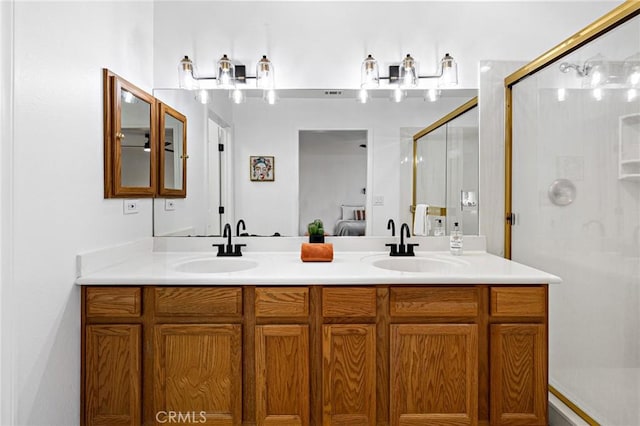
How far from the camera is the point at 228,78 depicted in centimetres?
222

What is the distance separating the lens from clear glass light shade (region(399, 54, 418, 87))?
2205 mm

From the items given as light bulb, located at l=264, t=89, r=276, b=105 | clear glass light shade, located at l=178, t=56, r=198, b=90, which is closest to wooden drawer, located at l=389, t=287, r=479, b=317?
light bulb, located at l=264, t=89, r=276, b=105

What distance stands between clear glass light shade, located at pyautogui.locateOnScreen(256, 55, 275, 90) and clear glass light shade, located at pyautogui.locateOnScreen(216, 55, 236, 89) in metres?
0.16

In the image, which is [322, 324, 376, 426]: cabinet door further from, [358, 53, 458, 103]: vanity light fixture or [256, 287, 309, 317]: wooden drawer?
[358, 53, 458, 103]: vanity light fixture

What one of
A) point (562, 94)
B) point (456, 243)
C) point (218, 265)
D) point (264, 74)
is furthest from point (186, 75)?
point (562, 94)

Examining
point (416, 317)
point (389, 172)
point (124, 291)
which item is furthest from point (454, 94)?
point (124, 291)

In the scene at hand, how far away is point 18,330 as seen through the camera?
1288mm

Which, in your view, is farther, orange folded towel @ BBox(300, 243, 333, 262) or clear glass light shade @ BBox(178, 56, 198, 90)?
clear glass light shade @ BBox(178, 56, 198, 90)

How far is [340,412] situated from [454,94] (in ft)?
6.07

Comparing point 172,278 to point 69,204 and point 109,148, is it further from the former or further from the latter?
point 109,148

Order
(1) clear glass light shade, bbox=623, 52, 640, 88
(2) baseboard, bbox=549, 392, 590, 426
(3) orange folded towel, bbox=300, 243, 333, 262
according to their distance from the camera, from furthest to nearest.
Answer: (3) orange folded towel, bbox=300, 243, 333, 262
(2) baseboard, bbox=549, 392, 590, 426
(1) clear glass light shade, bbox=623, 52, 640, 88

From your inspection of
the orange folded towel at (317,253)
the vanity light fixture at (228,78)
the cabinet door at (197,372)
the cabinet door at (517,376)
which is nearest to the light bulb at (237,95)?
the vanity light fixture at (228,78)

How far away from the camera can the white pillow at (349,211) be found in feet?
7.45

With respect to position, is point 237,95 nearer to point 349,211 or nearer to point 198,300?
point 349,211
